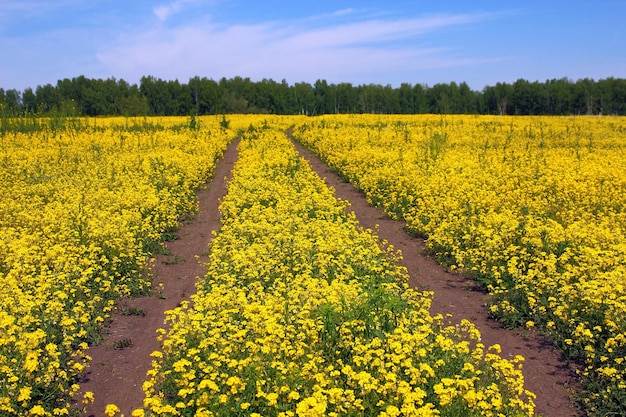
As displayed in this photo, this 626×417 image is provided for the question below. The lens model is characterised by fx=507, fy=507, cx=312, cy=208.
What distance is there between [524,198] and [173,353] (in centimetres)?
1142

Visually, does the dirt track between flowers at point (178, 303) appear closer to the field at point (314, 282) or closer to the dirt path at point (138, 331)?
the dirt path at point (138, 331)

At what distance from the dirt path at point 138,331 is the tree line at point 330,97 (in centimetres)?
7392

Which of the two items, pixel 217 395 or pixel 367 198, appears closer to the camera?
pixel 217 395

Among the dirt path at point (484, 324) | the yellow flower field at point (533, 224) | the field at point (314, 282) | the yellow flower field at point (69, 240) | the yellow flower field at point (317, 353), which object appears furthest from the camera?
the yellow flower field at point (533, 224)

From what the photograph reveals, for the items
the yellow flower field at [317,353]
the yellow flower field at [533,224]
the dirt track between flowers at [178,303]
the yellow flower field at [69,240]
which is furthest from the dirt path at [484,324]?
the yellow flower field at [69,240]

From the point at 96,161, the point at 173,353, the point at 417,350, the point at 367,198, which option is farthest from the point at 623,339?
the point at 96,161

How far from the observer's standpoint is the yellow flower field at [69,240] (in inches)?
237

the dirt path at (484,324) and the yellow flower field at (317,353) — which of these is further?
the dirt path at (484,324)

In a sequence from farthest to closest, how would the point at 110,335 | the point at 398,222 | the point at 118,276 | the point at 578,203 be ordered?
the point at 398,222, the point at 578,203, the point at 118,276, the point at 110,335

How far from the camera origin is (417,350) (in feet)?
19.7

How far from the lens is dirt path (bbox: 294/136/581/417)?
6434mm

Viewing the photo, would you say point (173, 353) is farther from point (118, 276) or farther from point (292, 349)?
point (118, 276)

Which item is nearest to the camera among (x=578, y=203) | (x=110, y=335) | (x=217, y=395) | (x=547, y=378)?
(x=217, y=395)

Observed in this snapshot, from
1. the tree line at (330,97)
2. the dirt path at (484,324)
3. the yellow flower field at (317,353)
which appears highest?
the tree line at (330,97)
